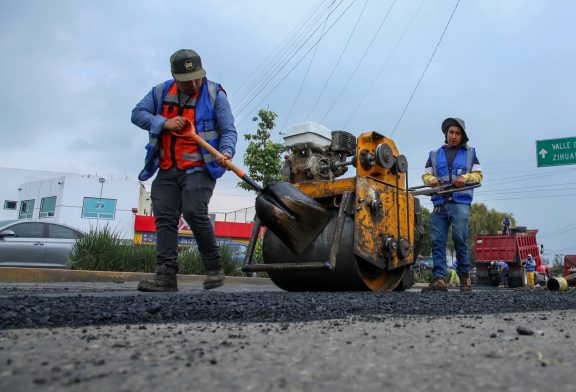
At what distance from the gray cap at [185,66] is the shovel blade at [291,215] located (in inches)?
46.3

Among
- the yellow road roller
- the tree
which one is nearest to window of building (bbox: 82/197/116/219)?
the tree

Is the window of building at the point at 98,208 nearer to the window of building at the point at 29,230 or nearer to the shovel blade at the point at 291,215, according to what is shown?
the window of building at the point at 29,230

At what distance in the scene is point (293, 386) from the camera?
1.16 m

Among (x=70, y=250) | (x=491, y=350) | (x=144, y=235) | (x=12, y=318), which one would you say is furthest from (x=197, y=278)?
(x=144, y=235)

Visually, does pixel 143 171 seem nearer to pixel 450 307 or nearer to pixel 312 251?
pixel 312 251

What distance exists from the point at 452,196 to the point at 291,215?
7.68ft

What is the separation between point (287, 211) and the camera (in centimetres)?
426

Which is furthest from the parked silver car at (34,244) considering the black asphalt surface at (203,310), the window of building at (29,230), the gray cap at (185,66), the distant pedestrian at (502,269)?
the distant pedestrian at (502,269)

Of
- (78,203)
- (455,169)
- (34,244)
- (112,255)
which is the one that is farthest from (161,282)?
(78,203)

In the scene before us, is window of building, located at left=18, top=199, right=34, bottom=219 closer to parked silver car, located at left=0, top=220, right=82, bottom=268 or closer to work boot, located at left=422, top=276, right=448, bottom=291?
parked silver car, located at left=0, top=220, right=82, bottom=268

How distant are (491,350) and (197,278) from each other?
7032 millimetres

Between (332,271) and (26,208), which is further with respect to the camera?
(26,208)

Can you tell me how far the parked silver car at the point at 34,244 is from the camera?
8.84 metres

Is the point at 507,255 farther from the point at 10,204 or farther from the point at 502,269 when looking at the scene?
the point at 10,204
